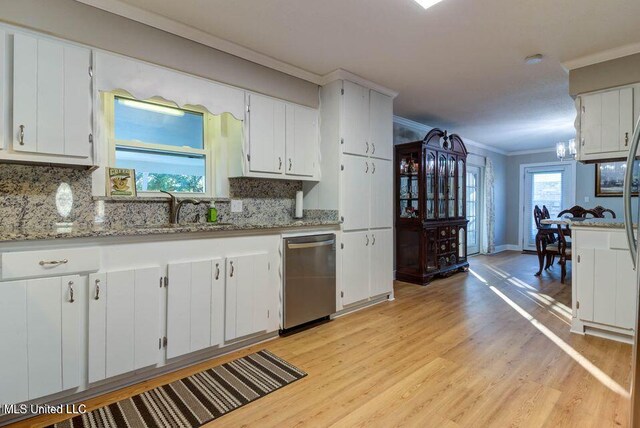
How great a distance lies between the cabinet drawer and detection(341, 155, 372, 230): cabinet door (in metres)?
2.15

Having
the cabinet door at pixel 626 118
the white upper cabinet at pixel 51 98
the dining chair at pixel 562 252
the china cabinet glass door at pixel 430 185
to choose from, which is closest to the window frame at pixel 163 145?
the white upper cabinet at pixel 51 98

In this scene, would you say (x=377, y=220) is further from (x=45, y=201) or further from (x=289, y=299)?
(x=45, y=201)

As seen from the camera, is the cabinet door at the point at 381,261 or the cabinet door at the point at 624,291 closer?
the cabinet door at the point at 624,291

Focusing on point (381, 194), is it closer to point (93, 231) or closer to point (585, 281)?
point (585, 281)

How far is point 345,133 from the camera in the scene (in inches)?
132

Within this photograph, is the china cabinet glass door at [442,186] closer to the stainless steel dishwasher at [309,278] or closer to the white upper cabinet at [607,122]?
the white upper cabinet at [607,122]

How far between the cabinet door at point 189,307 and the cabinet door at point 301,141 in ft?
4.52

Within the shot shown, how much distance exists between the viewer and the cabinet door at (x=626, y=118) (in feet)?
9.25

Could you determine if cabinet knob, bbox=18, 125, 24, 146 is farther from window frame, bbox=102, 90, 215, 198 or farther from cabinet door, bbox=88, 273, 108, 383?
cabinet door, bbox=88, 273, 108, 383

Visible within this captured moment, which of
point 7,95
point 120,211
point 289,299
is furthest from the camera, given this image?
point 289,299

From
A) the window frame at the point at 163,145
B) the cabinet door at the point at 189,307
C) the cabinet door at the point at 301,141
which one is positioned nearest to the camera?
the cabinet door at the point at 189,307

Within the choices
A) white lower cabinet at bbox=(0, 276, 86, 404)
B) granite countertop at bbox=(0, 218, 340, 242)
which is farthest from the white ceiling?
white lower cabinet at bbox=(0, 276, 86, 404)

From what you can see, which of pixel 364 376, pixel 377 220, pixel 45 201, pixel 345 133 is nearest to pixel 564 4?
pixel 345 133

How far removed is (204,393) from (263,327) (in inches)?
29.5
